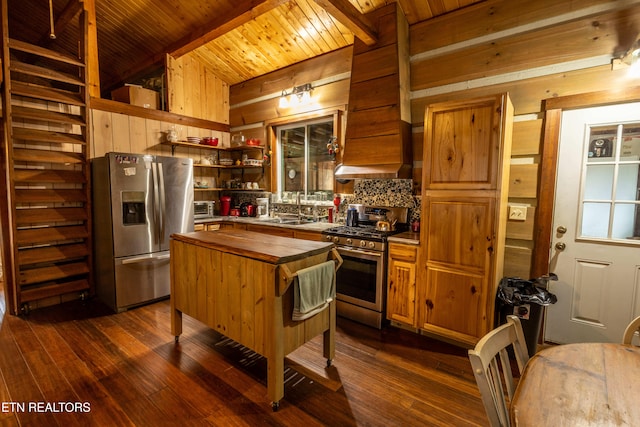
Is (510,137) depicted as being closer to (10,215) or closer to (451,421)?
(451,421)

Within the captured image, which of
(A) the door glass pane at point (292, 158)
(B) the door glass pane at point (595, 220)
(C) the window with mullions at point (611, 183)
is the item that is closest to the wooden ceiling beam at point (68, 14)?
(A) the door glass pane at point (292, 158)

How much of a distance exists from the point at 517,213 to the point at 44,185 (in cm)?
491

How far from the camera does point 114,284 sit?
3207 millimetres

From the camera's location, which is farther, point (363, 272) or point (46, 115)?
point (46, 115)

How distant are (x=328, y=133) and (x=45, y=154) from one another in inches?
127

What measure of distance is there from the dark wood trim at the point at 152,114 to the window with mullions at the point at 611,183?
4.68 meters

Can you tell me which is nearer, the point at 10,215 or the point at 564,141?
the point at 564,141

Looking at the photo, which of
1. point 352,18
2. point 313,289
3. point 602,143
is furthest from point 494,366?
point 352,18

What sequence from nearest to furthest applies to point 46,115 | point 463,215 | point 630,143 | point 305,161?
point 630,143 < point 463,215 < point 46,115 < point 305,161

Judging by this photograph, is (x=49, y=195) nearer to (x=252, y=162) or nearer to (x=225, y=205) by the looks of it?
(x=225, y=205)

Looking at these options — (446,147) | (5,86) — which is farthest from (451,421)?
(5,86)

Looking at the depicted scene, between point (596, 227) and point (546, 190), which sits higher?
point (546, 190)

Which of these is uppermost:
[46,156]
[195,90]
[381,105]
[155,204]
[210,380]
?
[195,90]

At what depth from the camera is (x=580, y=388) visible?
3.19 ft
